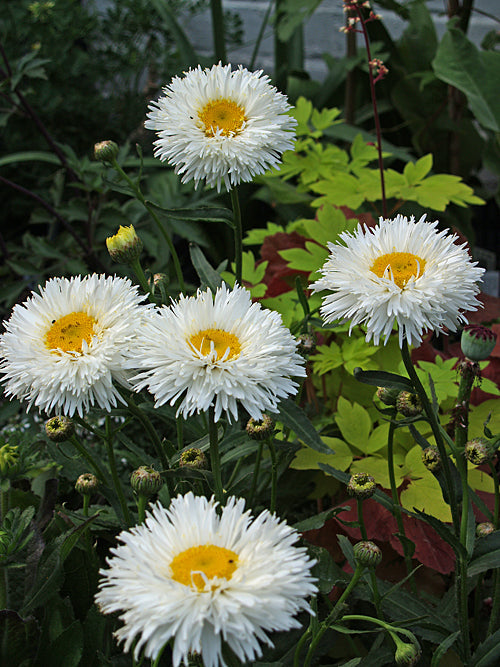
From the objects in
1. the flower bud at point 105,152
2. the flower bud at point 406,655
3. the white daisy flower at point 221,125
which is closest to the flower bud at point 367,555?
the flower bud at point 406,655

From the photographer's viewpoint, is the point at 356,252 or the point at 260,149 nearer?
the point at 356,252

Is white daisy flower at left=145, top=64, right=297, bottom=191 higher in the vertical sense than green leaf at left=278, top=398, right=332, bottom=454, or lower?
higher

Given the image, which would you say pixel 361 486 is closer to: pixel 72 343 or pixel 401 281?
pixel 401 281

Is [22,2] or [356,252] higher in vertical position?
[22,2]

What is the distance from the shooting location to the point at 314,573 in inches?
31.7

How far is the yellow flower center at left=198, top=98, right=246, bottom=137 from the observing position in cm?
77

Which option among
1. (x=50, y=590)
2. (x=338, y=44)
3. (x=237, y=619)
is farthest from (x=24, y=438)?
(x=338, y=44)

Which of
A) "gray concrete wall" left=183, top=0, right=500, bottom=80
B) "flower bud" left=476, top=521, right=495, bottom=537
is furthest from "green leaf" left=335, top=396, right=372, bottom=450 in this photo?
"gray concrete wall" left=183, top=0, right=500, bottom=80

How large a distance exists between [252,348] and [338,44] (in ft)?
8.65

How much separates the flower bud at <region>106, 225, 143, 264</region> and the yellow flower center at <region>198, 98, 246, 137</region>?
15cm

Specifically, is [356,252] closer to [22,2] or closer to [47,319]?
[47,319]

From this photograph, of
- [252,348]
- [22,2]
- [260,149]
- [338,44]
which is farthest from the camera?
[338,44]

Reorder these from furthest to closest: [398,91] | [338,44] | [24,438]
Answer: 1. [338,44]
2. [398,91]
3. [24,438]

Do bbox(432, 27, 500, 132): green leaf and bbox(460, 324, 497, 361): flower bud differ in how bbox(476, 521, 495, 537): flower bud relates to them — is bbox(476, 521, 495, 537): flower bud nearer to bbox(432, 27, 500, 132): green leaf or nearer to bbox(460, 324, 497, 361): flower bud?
bbox(460, 324, 497, 361): flower bud
